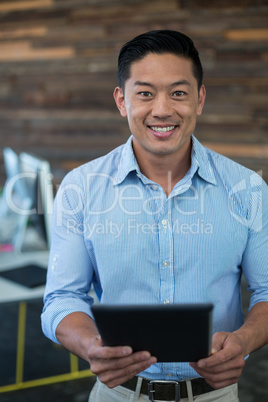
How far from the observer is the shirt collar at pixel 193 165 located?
1419 mm

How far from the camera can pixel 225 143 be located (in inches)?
168

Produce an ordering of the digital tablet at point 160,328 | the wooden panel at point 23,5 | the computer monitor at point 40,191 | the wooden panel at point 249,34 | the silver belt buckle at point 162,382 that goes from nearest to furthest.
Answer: the digital tablet at point 160,328, the silver belt buckle at point 162,382, the computer monitor at point 40,191, the wooden panel at point 249,34, the wooden panel at point 23,5

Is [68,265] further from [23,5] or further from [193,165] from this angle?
[23,5]

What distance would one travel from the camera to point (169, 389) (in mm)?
1321

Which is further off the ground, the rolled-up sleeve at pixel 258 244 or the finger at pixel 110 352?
the rolled-up sleeve at pixel 258 244

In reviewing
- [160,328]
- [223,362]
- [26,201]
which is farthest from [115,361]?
[26,201]

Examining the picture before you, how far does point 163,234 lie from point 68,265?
28cm

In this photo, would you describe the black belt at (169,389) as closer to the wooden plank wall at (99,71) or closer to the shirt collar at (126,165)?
the shirt collar at (126,165)

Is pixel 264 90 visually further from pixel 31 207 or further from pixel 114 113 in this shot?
pixel 31 207

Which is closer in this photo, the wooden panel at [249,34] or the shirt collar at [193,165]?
the shirt collar at [193,165]

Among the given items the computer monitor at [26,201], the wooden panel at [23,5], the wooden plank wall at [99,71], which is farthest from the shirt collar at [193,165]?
the wooden panel at [23,5]

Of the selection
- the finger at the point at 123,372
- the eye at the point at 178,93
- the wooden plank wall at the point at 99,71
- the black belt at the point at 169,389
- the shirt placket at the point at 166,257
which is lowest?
the black belt at the point at 169,389
